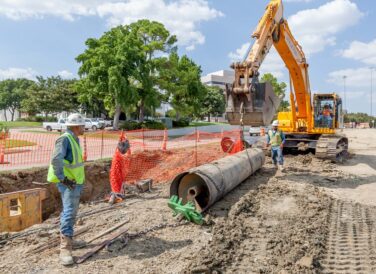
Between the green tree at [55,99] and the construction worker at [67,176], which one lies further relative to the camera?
the green tree at [55,99]

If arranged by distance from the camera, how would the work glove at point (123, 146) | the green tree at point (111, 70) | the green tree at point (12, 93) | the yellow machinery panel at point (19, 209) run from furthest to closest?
the green tree at point (12, 93) → the green tree at point (111, 70) → the work glove at point (123, 146) → the yellow machinery panel at point (19, 209)

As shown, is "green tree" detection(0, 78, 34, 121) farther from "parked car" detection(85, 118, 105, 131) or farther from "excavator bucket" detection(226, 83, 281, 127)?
"excavator bucket" detection(226, 83, 281, 127)

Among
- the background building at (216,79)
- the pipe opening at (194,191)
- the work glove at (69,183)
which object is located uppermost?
the background building at (216,79)

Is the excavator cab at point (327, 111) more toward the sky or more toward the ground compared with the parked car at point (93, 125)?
more toward the sky

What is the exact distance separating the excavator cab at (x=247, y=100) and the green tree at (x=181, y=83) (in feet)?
74.8

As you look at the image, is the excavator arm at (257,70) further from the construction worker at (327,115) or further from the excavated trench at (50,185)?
the excavated trench at (50,185)

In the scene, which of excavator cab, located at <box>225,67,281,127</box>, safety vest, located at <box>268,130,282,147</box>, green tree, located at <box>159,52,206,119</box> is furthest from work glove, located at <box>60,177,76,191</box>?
green tree, located at <box>159,52,206,119</box>

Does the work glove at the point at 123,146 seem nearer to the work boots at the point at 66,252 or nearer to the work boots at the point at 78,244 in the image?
the work boots at the point at 78,244

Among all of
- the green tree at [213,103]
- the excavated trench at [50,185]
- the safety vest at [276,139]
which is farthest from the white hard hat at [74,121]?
the green tree at [213,103]

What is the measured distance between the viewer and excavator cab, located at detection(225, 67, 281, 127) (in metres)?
8.92

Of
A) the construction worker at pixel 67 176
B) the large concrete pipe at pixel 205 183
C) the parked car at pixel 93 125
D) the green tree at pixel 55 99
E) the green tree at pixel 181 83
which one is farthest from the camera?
the green tree at pixel 55 99

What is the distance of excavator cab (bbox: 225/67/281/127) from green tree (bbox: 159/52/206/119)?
22.8 meters

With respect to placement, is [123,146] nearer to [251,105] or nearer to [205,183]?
[205,183]

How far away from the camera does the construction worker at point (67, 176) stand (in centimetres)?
464
